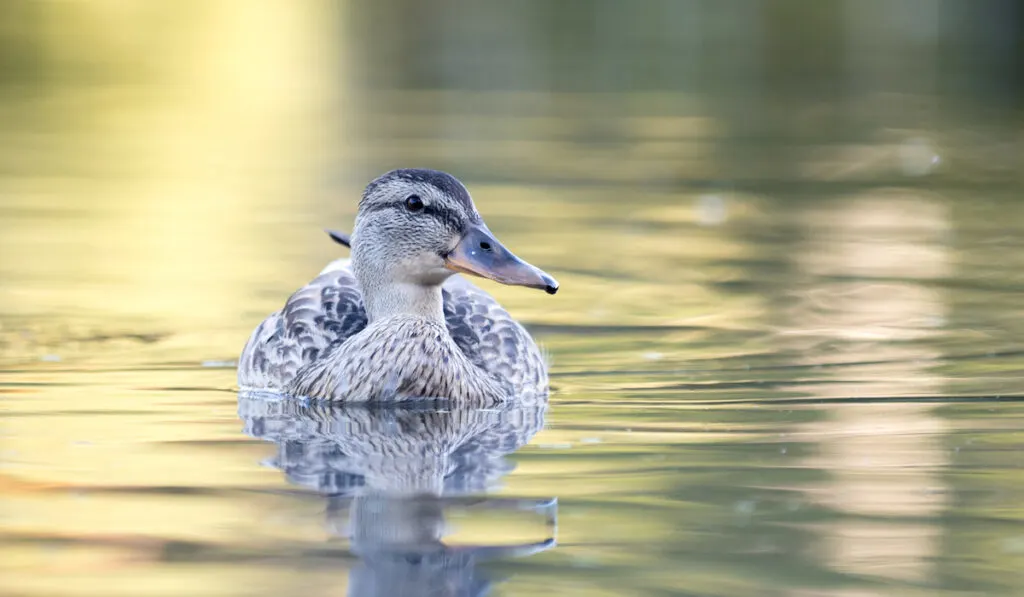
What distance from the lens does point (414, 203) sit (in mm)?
8789

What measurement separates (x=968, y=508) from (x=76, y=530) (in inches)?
108

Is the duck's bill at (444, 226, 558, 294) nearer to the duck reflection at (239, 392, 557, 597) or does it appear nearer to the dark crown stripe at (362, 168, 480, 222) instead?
the dark crown stripe at (362, 168, 480, 222)

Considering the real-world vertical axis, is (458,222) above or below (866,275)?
above

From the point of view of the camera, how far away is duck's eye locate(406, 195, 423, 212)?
878 centimetres

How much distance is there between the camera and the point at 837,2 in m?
40.2

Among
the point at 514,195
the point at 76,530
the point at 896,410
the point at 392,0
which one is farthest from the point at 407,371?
the point at 392,0

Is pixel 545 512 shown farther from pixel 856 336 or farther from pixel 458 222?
pixel 856 336

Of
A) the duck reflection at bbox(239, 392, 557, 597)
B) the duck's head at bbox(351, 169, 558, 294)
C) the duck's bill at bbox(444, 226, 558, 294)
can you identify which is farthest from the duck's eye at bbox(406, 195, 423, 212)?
the duck reflection at bbox(239, 392, 557, 597)

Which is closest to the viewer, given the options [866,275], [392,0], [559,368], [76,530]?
[76,530]

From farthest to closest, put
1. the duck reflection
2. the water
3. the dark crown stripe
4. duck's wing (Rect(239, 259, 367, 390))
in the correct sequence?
1. duck's wing (Rect(239, 259, 367, 390))
2. the dark crown stripe
3. the water
4. the duck reflection

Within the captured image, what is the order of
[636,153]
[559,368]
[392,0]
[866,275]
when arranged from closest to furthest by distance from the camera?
[559,368], [866,275], [636,153], [392,0]

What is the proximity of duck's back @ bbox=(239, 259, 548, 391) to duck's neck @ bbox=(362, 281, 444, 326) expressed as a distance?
0.96 feet

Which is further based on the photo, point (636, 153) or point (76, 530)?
point (636, 153)

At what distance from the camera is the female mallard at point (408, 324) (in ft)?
28.3
